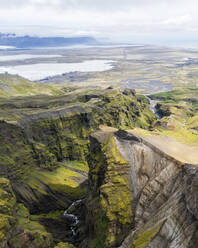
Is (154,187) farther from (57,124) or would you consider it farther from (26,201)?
(57,124)

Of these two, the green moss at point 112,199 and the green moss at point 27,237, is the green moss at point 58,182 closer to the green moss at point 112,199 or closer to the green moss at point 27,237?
the green moss at point 27,237

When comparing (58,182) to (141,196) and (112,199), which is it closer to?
(112,199)

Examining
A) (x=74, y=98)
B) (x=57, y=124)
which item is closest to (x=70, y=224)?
(x=57, y=124)

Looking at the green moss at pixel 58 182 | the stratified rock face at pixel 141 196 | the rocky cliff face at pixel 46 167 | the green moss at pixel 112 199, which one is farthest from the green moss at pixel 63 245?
the green moss at pixel 58 182

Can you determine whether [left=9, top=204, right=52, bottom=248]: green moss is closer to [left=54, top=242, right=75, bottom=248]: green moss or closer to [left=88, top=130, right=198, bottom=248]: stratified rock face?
[left=54, top=242, right=75, bottom=248]: green moss

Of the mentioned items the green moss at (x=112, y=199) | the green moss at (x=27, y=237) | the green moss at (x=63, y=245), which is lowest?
the green moss at (x=63, y=245)

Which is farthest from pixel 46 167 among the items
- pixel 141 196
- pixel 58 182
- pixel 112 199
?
pixel 141 196

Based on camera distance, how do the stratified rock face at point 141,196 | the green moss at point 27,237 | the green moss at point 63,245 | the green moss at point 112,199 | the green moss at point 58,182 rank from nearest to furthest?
the stratified rock face at point 141,196, the green moss at point 112,199, the green moss at point 27,237, the green moss at point 63,245, the green moss at point 58,182

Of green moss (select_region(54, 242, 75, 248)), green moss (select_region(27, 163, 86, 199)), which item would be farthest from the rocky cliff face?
green moss (select_region(54, 242, 75, 248))
